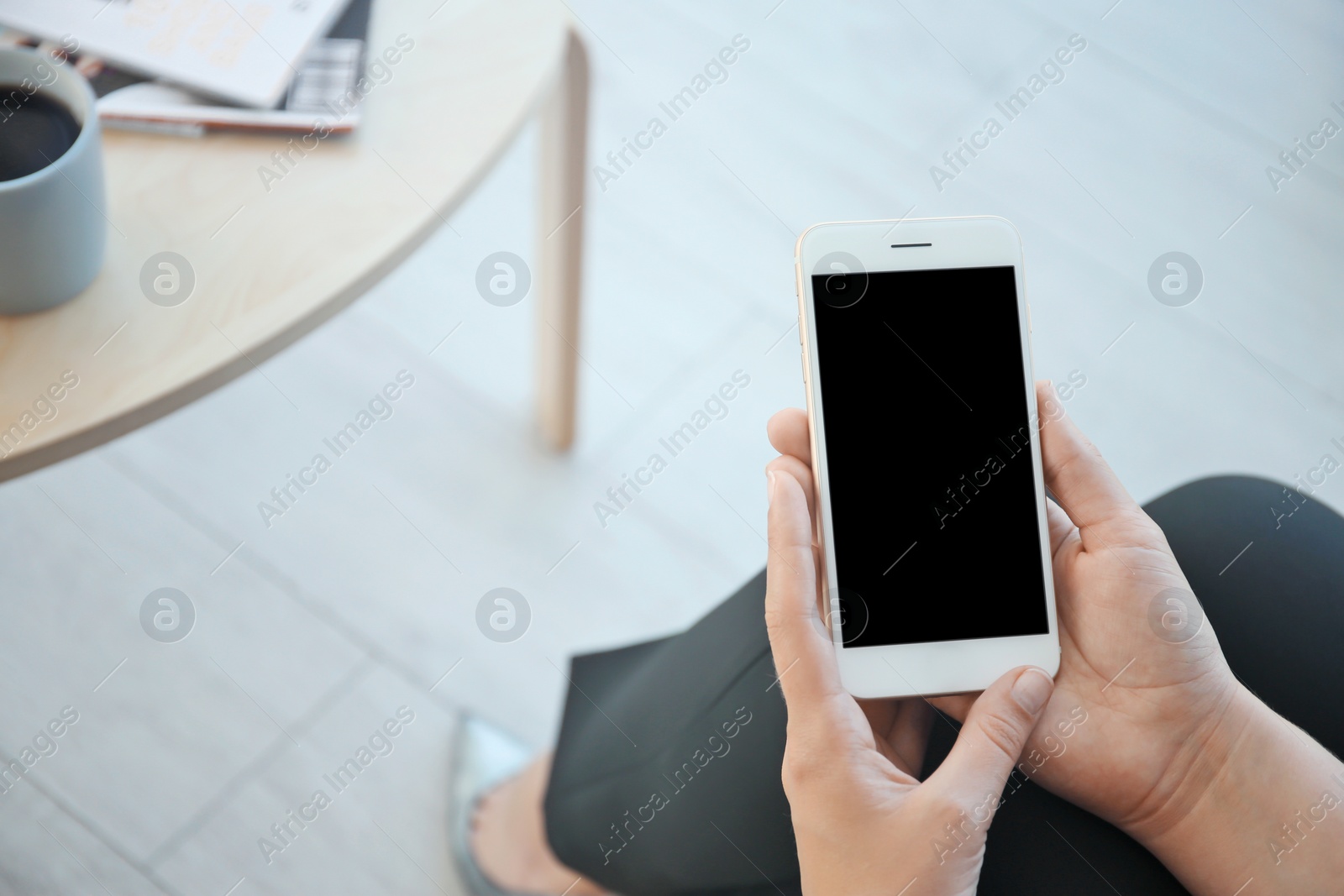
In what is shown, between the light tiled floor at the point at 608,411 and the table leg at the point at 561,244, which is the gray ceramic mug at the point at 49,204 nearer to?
the table leg at the point at 561,244

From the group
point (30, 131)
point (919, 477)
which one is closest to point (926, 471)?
point (919, 477)

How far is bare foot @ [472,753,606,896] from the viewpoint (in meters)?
0.97

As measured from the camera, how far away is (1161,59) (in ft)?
5.53

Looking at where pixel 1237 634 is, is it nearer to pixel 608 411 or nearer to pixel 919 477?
pixel 919 477

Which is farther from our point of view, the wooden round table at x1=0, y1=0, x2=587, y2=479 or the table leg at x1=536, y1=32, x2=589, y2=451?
the table leg at x1=536, y1=32, x2=589, y2=451

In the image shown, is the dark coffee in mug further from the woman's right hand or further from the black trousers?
the woman's right hand

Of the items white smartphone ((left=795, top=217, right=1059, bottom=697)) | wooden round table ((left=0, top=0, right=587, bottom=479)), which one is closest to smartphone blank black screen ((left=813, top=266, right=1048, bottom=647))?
white smartphone ((left=795, top=217, right=1059, bottom=697))

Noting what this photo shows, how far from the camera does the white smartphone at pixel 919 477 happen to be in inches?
26.9

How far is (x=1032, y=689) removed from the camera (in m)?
0.62

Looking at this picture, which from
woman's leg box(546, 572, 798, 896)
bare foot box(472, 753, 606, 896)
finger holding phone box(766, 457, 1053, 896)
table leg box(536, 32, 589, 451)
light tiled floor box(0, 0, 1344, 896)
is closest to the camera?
finger holding phone box(766, 457, 1053, 896)

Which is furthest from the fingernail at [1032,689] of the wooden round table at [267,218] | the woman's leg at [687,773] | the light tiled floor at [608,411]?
the light tiled floor at [608,411]

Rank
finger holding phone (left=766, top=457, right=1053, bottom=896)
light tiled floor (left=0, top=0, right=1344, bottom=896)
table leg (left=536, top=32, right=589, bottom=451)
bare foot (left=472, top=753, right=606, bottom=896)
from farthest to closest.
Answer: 1. light tiled floor (left=0, top=0, right=1344, bottom=896)
2. bare foot (left=472, top=753, right=606, bottom=896)
3. table leg (left=536, top=32, right=589, bottom=451)
4. finger holding phone (left=766, top=457, right=1053, bottom=896)

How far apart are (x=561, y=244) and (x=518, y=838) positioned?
1.94 feet

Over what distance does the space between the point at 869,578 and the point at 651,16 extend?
1283 millimetres
